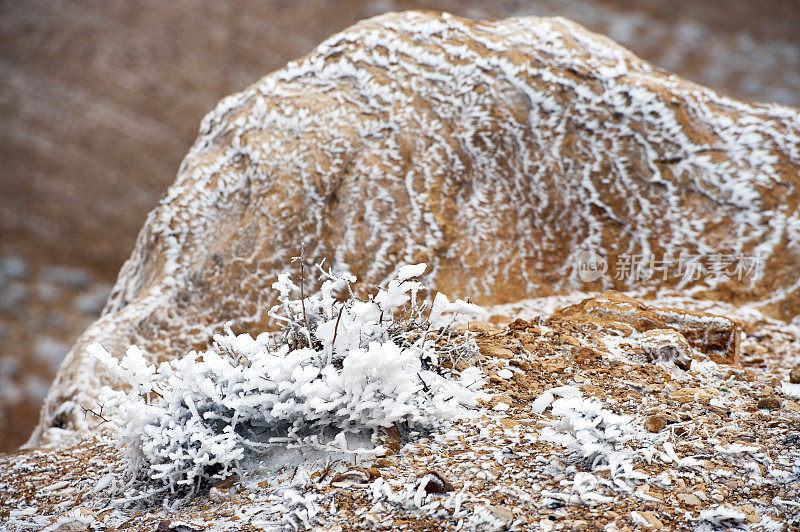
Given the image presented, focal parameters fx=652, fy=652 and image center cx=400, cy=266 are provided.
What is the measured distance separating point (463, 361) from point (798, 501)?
1095 mm

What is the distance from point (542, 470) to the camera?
1.73m

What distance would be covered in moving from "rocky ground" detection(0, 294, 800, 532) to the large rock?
1896 mm

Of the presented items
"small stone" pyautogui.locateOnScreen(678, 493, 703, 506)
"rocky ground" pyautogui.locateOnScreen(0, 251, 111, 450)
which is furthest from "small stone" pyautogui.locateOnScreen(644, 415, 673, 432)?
"rocky ground" pyautogui.locateOnScreen(0, 251, 111, 450)

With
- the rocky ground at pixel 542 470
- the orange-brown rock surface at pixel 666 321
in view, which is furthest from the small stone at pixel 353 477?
the orange-brown rock surface at pixel 666 321

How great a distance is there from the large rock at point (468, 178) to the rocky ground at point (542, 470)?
1896mm

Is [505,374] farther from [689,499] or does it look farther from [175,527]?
[175,527]

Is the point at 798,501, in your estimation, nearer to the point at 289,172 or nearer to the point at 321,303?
the point at 321,303

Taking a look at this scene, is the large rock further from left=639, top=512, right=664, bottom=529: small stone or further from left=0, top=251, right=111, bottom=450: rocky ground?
left=0, top=251, right=111, bottom=450: rocky ground

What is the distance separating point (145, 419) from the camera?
187cm

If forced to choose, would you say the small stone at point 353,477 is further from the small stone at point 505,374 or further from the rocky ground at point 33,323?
the rocky ground at point 33,323

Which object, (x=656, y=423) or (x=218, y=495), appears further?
(x=656, y=423)

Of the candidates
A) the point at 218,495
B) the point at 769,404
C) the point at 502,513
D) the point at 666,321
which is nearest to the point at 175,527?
the point at 218,495

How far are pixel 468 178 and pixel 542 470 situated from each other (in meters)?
3.16

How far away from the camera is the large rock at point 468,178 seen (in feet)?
13.9
